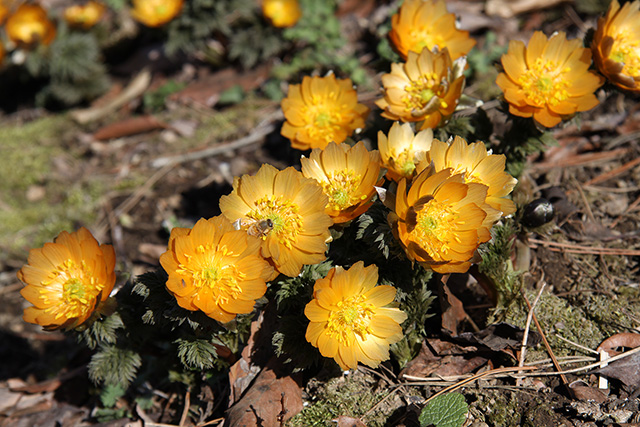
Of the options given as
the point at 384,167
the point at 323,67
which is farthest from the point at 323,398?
the point at 323,67

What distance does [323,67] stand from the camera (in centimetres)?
491

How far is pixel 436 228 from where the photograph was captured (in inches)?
84.8

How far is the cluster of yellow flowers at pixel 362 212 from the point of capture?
213 cm

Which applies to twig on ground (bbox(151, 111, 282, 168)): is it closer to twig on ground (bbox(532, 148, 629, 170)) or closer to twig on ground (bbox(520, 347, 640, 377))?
Answer: twig on ground (bbox(532, 148, 629, 170))

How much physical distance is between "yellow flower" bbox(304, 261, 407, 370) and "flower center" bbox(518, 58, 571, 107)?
1308 mm

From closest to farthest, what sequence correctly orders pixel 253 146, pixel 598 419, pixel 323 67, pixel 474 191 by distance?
pixel 474 191 → pixel 598 419 → pixel 253 146 → pixel 323 67

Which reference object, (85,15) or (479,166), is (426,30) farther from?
(85,15)

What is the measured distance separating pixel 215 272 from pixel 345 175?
2.49ft

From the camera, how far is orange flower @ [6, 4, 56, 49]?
5410 mm

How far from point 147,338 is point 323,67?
3.16 m

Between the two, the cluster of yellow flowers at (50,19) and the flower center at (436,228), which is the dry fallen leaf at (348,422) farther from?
the cluster of yellow flowers at (50,19)

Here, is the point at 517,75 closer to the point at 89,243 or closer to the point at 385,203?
the point at 385,203

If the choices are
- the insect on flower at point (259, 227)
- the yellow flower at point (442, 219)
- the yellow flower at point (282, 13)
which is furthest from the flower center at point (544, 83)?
the yellow flower at point (282, 13)

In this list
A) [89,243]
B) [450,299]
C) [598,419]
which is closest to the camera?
[598,419]
